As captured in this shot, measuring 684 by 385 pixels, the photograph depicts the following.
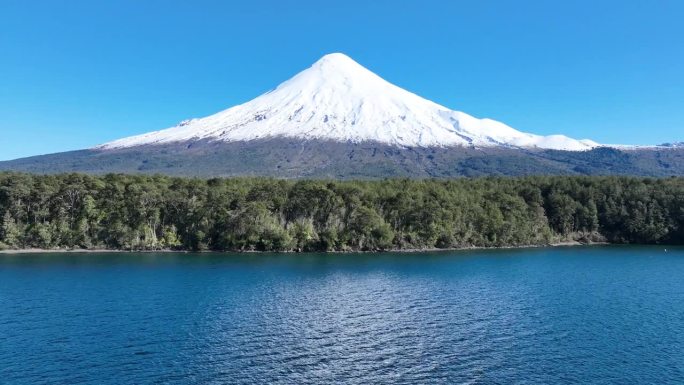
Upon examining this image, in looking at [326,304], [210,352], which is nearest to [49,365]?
[210,352]

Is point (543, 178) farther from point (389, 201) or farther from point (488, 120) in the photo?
point (488, 120)

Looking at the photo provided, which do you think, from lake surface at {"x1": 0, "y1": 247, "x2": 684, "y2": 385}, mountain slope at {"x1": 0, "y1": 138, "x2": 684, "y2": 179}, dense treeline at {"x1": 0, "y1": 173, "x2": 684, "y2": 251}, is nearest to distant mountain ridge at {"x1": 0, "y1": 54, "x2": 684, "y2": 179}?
mountain slope at {"x1": 0, "y1": 138, "x2": 684, "y2": 179}

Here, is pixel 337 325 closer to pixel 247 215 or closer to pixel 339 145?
pixel 247 215

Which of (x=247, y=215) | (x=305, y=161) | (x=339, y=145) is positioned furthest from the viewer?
(x=339, y=145)

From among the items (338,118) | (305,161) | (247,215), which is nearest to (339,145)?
(305,161)

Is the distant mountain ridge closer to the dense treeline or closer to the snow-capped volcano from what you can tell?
the snow-capped volcano

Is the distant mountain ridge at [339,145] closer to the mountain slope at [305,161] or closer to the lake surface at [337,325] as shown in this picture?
the mountain slope at [305,161]
